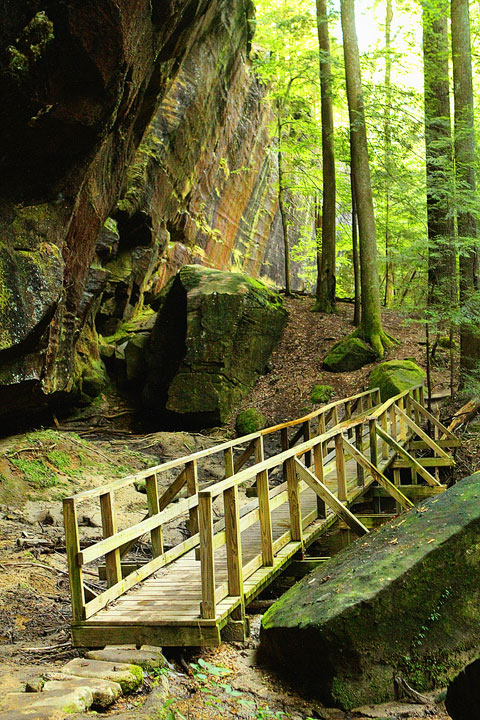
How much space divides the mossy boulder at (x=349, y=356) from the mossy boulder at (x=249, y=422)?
2.98 m

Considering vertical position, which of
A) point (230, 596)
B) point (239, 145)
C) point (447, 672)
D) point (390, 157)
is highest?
point (239, 145)

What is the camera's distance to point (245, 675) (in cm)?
476

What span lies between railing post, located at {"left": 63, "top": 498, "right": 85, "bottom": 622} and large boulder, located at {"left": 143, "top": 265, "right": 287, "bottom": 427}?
453 inches

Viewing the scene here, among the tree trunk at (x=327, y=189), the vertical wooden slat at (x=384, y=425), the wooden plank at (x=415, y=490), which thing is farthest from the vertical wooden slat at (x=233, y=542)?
the tree trunk at (x=327, y=189)

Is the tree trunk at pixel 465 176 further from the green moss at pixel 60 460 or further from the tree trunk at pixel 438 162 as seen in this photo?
the green moss at pixel 60 460

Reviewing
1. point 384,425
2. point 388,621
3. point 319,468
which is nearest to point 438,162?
point 384,425

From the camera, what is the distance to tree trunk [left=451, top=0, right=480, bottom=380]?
13469 mm

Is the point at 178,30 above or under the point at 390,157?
above

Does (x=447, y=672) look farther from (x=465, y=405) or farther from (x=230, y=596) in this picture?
(x=465, y=405)

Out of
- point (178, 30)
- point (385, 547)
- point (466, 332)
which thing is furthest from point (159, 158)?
point (385, 547)

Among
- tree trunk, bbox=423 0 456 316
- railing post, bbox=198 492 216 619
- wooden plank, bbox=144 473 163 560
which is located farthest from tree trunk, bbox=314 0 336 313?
railing post, bbox=198 492 216 619

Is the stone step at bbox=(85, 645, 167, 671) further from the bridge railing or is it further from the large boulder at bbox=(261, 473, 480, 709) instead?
the large boulder at bbox=(261, 473, 480, 709)

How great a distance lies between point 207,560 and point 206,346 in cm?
1261

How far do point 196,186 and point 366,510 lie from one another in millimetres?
17346
